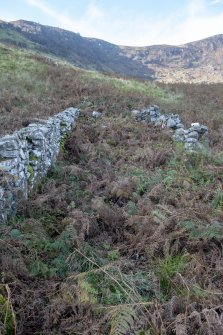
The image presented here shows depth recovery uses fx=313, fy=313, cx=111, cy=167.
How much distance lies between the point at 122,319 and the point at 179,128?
411 inches

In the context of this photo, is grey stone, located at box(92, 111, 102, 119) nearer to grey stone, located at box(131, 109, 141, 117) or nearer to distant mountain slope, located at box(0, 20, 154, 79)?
grey stone, located at box(131, 109, 141, 117)

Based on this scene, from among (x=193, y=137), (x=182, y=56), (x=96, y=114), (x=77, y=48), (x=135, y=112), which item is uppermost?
(x=182, y=56)

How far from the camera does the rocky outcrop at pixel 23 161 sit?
525 centimetres

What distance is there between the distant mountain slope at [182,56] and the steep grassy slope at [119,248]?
271 ft

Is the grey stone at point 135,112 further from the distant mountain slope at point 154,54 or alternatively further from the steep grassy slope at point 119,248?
the distant mountain slope at point 154,54

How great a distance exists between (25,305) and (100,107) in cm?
1301

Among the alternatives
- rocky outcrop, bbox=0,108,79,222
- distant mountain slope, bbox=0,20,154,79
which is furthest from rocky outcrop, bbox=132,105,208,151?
distant mountain slope, bbox=0,20,154,79

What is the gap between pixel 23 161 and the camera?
6.24 meters

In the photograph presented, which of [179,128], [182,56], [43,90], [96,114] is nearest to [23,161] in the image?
[179,128]

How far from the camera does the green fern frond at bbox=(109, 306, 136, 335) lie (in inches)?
117

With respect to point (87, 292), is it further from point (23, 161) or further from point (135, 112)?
point (135, 112)

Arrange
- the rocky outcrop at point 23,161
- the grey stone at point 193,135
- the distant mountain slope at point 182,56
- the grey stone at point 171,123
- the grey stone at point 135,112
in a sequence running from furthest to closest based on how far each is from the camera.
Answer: the distant mountain slope at point 182,56 < the grey stone at point 135,112 < the grey stone at point 171,123 < the grey stone at point 193,135 < the rocky outcrop at point 23,161

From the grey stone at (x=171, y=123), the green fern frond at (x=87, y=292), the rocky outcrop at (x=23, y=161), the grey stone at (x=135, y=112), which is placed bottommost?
the green fern frond at (x=87, y=292)

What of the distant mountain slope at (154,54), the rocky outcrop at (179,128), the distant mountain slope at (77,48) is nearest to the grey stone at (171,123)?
the rocky outcrop at (179,128)
